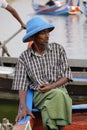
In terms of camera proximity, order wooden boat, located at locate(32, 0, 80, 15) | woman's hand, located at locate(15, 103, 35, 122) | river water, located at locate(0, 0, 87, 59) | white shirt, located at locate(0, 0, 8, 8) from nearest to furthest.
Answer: woman's hand, located at locate(15, 103, 35, 122) → white shirt, located at locate(0, 0, 8, 8) → river water, located at locate(0, 0, 87, 59) → wooden boat, located at locate(32, 0, 80, 15)

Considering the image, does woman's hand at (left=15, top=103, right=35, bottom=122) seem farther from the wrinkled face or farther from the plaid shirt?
the wrinkled face

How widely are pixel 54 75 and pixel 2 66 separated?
361 cm

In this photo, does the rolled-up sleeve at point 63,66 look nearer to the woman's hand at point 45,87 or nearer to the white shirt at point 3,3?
the woman's hand at point 45,87

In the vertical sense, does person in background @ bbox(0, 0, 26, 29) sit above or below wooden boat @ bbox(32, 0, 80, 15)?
below

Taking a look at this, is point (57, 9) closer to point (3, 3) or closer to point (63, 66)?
point (3, 3)

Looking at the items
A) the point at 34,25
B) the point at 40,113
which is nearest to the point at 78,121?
the point at 40,113

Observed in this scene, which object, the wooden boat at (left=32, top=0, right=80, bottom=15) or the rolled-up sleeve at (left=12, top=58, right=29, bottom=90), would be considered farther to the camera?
the wooden boat at (left=32, top=0, right=80, bottom=15)

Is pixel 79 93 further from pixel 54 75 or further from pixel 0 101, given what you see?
pixel 54 75

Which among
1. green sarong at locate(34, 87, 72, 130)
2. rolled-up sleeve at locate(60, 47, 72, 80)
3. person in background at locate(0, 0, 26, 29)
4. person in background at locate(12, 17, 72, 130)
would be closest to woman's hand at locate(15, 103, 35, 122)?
person in background at locate(12, 17, 72, 130)

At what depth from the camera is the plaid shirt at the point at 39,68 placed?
3148mm

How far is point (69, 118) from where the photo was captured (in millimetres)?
2951

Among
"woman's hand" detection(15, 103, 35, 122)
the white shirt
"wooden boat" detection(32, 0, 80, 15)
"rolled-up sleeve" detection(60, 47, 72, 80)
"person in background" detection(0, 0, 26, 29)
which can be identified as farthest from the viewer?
"wooden boat" detection(32, 0, 80, 15)

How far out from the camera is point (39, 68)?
10.4 ft

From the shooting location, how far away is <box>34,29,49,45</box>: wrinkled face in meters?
3.12
